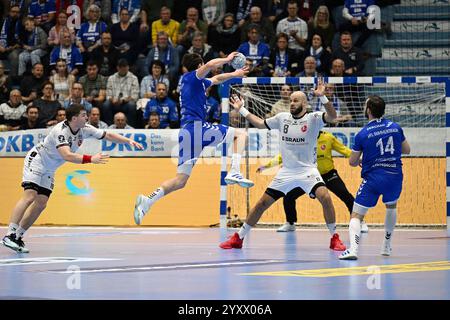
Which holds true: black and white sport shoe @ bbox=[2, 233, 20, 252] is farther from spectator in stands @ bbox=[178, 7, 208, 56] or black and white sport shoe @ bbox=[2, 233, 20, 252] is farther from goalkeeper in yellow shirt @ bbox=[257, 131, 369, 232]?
spectator in stands @ bbox=[178, 7, 208, 56]

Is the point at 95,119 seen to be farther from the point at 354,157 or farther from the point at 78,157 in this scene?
the point at 354,157

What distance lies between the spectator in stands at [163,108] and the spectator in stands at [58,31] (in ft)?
15.8

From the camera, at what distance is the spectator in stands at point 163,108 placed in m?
24.8

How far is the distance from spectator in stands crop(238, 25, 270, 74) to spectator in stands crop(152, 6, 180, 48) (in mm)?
2555

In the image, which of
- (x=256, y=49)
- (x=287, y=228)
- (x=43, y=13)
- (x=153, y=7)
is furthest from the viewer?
(x=43, y=13)

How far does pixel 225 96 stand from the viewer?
2192cm

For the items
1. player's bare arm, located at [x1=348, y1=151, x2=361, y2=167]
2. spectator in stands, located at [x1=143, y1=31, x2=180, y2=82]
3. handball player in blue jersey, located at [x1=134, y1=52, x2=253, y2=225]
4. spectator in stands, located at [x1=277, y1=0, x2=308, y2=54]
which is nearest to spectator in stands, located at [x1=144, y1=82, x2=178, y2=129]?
spectator in stands, located at [x1=143, y1=31, x2=180, y2=82]

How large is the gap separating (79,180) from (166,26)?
6790 millimetres

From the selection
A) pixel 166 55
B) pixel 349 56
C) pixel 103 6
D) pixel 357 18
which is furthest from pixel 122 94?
pixel 357 18

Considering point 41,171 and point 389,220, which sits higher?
point 41,171

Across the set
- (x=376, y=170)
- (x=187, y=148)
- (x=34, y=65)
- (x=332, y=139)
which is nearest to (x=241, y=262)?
(x=376, y=170)

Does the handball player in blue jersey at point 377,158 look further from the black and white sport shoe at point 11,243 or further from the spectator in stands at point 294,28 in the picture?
the spectator in stands at point 294,28

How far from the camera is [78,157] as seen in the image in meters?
15.0
